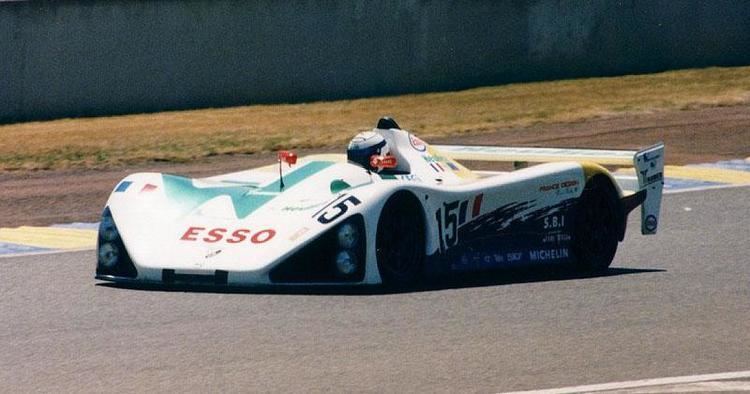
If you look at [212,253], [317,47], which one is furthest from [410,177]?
[317,47]

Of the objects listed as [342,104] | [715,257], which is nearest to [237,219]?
[715,257]

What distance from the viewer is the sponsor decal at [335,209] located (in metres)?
10.0

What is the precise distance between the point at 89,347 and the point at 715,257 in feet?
15.6

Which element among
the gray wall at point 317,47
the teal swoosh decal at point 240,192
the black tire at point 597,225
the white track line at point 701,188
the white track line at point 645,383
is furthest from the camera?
the gray wall at point 317,47

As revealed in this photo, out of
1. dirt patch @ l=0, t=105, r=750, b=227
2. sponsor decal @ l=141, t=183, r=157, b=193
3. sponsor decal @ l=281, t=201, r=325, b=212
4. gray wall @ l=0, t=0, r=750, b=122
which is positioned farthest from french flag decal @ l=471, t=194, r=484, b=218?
gray wall @ l=0, t=0, r=750, b=122

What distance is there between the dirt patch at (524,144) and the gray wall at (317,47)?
10.1 ft

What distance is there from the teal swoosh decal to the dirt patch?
15.2 feet

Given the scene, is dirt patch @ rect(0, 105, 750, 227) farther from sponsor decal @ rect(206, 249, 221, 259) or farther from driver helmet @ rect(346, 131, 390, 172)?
sponsor decal @ rect(206, 249, 221, 259)

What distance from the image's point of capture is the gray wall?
25.2 metres

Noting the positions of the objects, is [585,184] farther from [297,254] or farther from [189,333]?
[189,333]

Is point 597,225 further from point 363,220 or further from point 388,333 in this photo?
point 388,333

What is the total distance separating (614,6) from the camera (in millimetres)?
27578

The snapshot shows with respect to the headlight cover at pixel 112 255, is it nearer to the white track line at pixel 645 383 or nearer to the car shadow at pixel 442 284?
the car shadow at pixel 442 284

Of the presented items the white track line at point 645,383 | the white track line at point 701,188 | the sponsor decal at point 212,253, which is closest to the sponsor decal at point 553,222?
the sponsor decal at point 212,253
